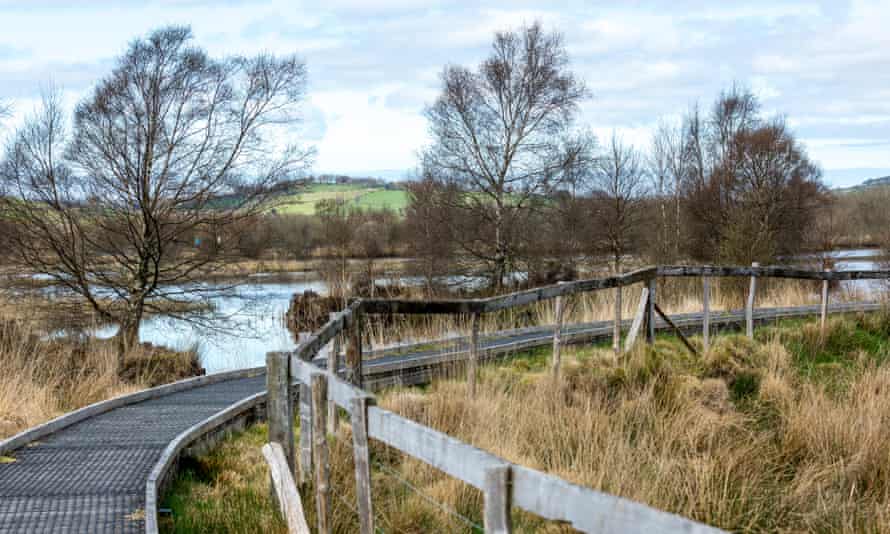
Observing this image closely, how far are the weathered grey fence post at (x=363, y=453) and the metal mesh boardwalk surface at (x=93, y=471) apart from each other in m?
2.55

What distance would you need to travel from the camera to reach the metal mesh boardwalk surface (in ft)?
19.1

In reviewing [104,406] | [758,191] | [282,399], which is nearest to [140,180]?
[104,406]

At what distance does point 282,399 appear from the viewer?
18.3ft

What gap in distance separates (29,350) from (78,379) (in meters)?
4.25

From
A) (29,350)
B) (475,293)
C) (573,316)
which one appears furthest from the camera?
(475,293)

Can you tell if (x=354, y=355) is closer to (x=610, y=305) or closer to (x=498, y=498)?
(x=498, y=498)

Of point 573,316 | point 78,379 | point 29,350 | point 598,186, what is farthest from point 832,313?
point 598,186

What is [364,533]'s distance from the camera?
372cm

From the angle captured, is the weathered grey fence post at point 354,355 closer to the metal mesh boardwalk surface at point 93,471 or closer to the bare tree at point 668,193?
the metal mesh boardwalk surface at point 93,471

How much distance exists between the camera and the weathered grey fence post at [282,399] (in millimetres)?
5527

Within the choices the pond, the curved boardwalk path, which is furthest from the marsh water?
the curved boardwalk path

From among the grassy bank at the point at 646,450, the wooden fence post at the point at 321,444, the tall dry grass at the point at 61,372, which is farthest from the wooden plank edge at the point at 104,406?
the wooden fence post at the point at 321,444

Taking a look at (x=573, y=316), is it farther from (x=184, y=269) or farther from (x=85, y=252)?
(x=85, y=252)

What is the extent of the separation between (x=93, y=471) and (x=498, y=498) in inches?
220
